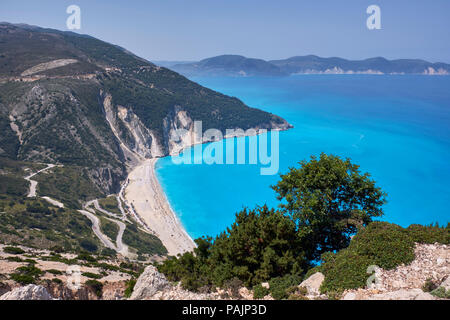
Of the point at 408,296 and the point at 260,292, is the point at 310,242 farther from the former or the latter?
the point at 408,296

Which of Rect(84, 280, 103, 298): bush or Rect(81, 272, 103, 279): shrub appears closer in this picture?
Rect(84, 280, 103, 298): bush

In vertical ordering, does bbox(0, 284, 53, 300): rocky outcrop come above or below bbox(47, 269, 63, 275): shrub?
above

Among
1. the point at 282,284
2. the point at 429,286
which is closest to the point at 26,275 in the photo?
the point at 282,284

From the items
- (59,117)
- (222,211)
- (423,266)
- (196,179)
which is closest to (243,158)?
(196,179)

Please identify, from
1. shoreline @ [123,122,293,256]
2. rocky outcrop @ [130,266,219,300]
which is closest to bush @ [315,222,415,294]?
rocky outcrop @ [130,266,219,300]

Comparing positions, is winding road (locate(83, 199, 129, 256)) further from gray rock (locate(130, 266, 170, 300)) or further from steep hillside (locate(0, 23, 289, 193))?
gray rock (locate(130, 266, 170, 300))

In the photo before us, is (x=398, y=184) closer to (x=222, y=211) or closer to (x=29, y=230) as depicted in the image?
(x=222, y=211)

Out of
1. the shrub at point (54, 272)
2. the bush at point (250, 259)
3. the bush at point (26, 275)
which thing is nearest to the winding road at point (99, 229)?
the shrub at point (54, 272)
